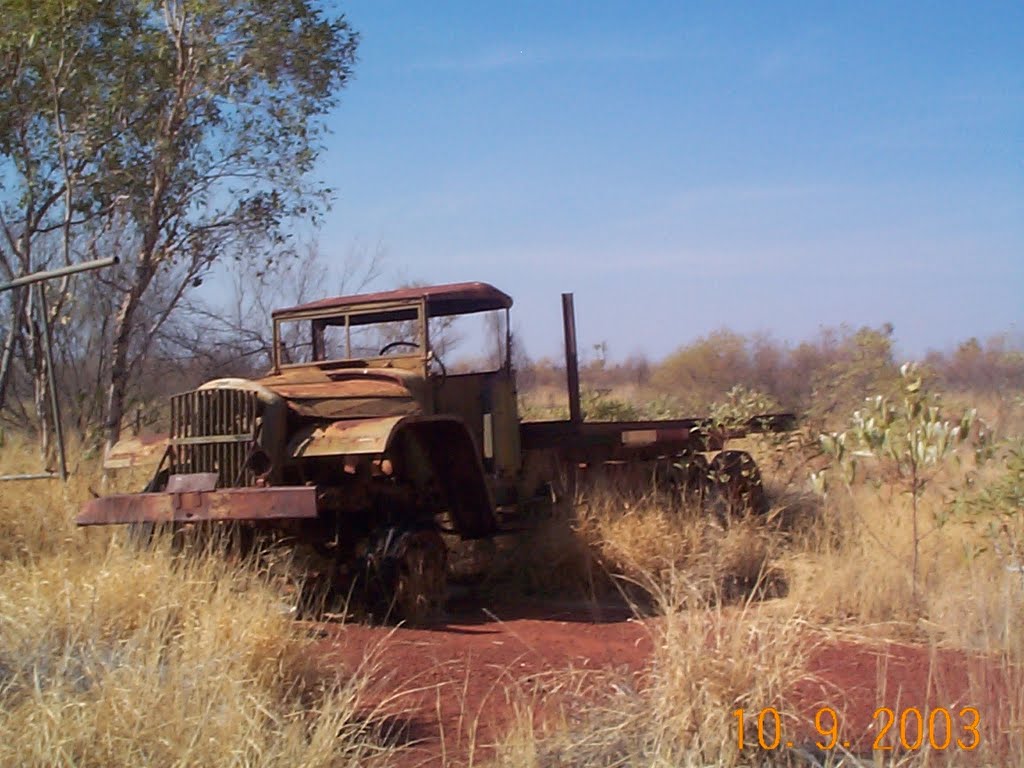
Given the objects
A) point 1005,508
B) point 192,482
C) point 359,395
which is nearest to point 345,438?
point 359,395

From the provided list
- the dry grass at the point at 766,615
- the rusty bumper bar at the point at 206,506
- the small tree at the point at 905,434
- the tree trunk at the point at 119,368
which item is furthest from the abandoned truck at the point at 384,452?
the small tree at the point at 905,434

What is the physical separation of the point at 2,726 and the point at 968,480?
5.46m

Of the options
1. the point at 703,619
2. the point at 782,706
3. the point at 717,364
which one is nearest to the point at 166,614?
the point at 703,619

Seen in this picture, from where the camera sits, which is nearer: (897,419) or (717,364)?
(897,419)

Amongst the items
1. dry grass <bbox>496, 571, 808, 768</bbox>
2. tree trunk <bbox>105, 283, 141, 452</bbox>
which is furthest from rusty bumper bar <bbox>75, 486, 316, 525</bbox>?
tree trunk <bbox>105, 283, 141, 452</bbox>

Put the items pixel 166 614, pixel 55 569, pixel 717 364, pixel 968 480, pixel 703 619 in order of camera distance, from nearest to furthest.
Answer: pixel 703 619
pixel 166 614
pixel 55 569
pixel 968 480
pixel 717 364

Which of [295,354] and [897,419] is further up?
[295,354]

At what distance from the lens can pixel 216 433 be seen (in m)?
7.13

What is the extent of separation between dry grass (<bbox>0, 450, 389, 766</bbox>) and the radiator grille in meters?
0.84

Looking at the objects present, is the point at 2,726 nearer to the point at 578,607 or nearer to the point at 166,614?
the point at 166,614

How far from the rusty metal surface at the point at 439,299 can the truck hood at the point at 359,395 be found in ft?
2.22

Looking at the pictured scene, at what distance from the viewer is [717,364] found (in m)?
26.5

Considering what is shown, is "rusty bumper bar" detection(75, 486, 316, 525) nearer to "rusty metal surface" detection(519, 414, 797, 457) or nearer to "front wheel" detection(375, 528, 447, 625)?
"front wheel" detection(375, 528, 447, 625)

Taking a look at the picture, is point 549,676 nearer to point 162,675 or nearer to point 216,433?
point 162,675
